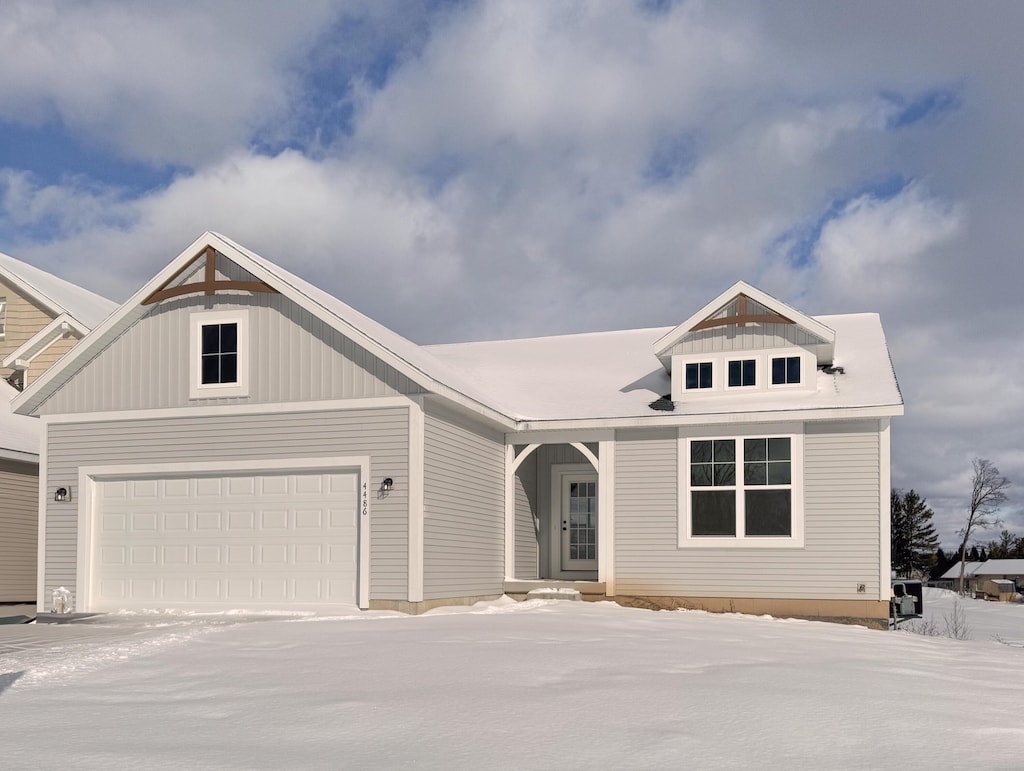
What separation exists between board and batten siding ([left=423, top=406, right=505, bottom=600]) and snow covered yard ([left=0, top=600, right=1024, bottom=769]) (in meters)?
3.70

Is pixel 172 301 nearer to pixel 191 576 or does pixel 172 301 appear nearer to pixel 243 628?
pixel 191 576

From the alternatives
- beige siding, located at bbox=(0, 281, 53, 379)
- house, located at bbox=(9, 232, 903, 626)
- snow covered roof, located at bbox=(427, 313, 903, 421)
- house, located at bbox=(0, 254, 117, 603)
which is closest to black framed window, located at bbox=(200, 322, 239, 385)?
house, located at bbox=(9, 232, 903, 626)

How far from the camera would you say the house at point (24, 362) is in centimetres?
2072

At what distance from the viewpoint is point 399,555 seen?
621 inches

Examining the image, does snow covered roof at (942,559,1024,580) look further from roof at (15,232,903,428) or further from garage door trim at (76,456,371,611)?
garage door trim at (76,456,371,611)

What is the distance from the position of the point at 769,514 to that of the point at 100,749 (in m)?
13.3

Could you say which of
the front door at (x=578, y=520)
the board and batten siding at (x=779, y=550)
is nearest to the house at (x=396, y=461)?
the board and batten siding at (x=779, y=550)

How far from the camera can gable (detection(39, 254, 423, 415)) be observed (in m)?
16.5

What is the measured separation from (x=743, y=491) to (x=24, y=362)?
15781 millimetres

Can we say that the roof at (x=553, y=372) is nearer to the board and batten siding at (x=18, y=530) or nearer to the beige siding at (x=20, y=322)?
the board and batten siding at (x=18, y=530)

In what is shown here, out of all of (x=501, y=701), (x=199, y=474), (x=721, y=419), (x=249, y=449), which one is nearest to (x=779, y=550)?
(x=721, y=419)

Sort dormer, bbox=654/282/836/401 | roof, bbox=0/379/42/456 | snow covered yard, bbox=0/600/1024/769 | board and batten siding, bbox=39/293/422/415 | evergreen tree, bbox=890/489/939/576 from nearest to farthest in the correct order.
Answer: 1. snow covered yard, bbox=0/600/1024/769
2. board and batten siding, bbox=39/293/422/415
3. dormer, bbox=654/282/836/401
4. roof, bbox=0/379/42/456
5. evergreen tree, bbox=890/489/939/576

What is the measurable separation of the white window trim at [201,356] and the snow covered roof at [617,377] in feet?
14.3

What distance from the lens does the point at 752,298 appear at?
738 inches
